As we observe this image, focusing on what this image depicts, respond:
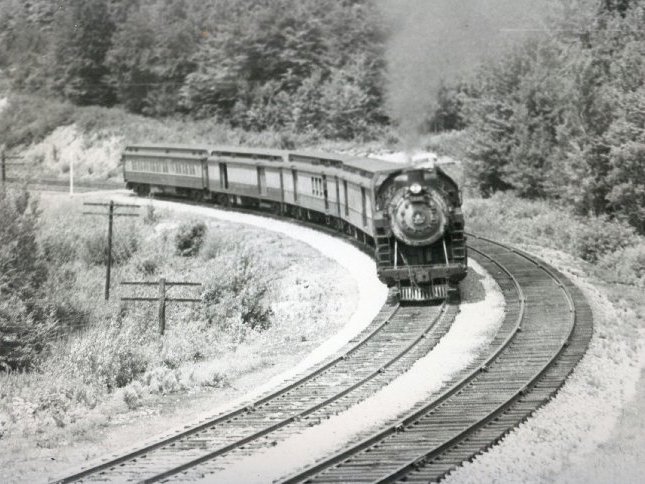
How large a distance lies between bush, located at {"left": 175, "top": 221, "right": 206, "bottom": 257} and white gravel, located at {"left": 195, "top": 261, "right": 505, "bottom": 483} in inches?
574

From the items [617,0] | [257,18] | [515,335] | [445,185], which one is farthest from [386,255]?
[257,18]

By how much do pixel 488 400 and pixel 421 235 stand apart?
22.7 ft

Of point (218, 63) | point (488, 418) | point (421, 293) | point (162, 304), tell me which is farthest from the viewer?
point (218, 63)

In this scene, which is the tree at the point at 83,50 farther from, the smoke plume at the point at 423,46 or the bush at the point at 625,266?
the bush at the point at 625,266

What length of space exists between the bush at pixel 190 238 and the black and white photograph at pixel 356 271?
0.28 feet

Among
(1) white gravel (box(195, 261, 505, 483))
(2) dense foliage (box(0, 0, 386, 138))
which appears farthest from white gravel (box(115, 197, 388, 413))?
(2) dense foliage (box(0, 0, 386, 138))

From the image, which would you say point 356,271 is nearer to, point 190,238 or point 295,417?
point 190,238

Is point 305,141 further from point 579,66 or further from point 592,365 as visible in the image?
point 592,365

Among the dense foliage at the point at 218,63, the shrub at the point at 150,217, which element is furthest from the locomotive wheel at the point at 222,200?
the dense foliage at the point at 218,63

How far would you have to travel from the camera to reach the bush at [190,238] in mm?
32250

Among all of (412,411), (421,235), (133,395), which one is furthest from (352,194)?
(412,411)

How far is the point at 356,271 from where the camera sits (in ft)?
81.3

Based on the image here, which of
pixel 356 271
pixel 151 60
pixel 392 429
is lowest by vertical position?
pixel 392 429

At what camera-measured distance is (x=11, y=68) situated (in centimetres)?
6044
